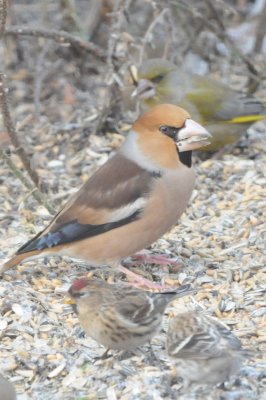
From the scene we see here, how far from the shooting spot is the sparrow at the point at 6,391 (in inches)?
143

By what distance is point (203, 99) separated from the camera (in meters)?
6.62

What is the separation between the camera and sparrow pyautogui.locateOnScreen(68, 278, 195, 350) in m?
3.96

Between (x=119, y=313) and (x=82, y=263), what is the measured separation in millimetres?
1199

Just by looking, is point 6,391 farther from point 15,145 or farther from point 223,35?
point 223,35

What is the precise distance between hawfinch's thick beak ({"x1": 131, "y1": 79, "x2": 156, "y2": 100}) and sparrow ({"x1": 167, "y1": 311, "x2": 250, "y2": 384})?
3.00 m

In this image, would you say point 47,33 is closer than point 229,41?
Yes

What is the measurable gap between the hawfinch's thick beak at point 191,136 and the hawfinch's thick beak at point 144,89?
5.96 ft

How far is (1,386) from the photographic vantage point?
12.0ft

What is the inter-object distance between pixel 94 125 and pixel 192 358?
3.28m

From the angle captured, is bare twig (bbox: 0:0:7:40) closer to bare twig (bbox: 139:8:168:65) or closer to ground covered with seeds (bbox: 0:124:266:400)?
ground covered with seeds (bbox: 0:124:266:400)

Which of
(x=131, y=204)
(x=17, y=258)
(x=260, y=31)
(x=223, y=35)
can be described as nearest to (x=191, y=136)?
(x=131, y=204)

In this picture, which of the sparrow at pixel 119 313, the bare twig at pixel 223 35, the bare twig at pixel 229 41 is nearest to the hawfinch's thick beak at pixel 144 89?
the bare twig at pixel 223 35

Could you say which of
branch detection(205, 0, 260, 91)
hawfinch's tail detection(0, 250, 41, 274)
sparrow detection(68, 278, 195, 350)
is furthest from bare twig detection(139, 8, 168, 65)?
sparrow detection(68, 278, 195, 350)

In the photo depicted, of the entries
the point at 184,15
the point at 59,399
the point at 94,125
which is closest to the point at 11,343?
the point at 59,399
